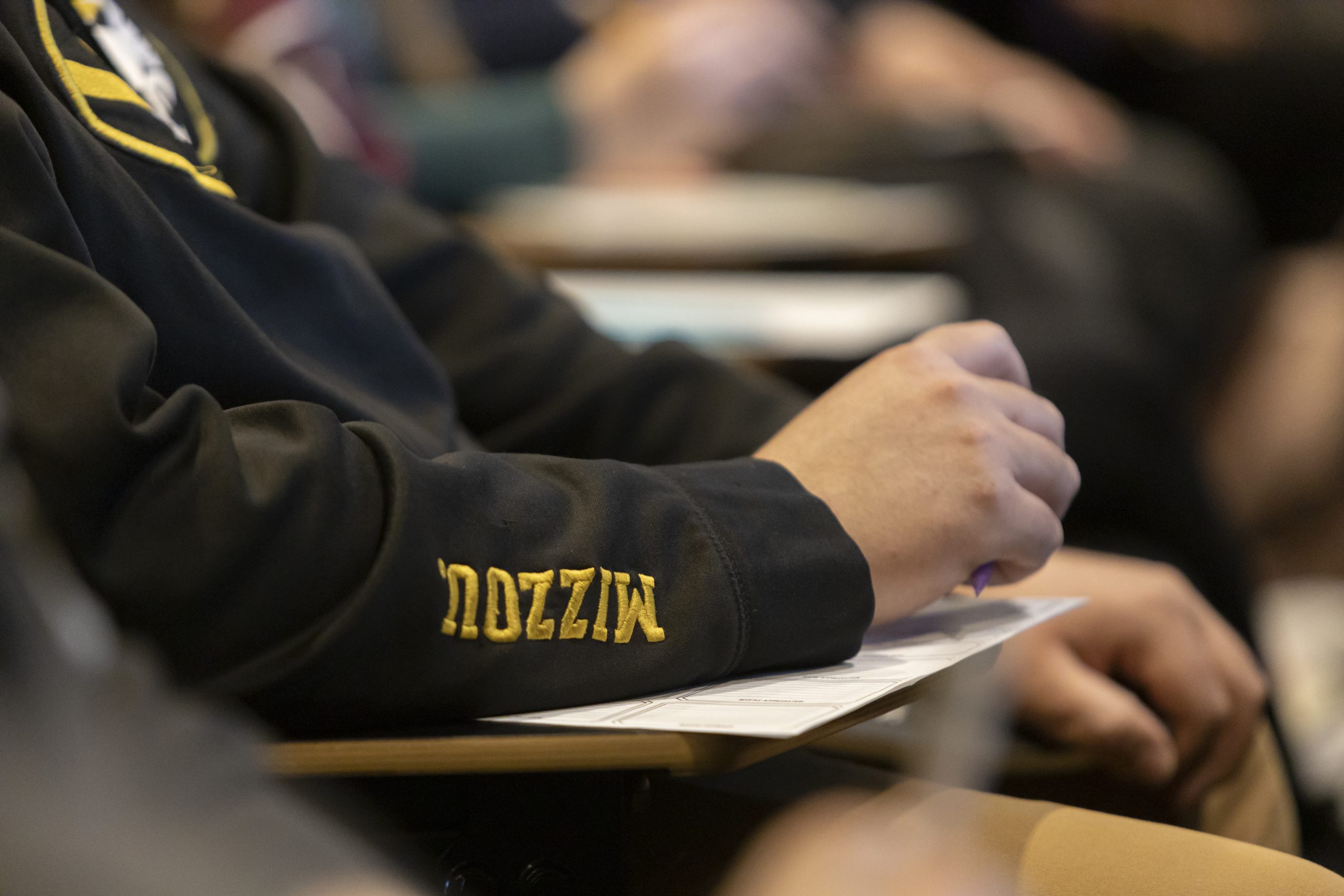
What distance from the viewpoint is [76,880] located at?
0.23 m

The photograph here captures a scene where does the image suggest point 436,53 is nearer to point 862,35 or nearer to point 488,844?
point 862,35

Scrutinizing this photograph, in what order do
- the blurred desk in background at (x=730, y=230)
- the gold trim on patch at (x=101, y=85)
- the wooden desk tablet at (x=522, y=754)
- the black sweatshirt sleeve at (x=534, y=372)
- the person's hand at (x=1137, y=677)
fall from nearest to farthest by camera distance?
the wooden desk tablet at (x=522, y=754) < the gold trim on patch at (x=101, y=85) < the person's hand at (x=1137, y=677) < the black sweatshirt sleeve at (x=534, y=372) < the blurred desk in background at (x=730, y=230)

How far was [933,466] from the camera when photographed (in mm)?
479

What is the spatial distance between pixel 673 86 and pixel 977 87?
57cm

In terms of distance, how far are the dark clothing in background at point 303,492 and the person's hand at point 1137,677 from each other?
0.17 m

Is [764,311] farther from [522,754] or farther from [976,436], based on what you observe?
[522,754]

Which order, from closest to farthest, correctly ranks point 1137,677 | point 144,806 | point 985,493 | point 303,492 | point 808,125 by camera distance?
point 144,806 < point 303,492 < point 985,493 < point 1137,677 < point 808,125

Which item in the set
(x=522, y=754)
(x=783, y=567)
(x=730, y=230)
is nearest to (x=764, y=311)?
(x=730, y=230)

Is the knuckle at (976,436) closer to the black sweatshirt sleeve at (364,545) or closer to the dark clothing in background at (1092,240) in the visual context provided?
the black sweatshirt sleeve at (364,545)

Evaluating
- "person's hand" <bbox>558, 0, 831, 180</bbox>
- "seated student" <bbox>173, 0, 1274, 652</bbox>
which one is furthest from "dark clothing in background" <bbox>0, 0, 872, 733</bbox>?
"person's hand" <bbox>558, 0, 831, 180</bbox>

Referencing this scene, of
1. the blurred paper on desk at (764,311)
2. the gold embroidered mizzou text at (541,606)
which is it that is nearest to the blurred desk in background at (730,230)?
the blurred paper on desk at (764,311)

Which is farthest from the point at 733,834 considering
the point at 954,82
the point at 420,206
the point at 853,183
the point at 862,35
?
the point at 862,35

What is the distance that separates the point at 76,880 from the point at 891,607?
1.03 feet

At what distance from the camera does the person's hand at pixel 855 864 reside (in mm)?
323
